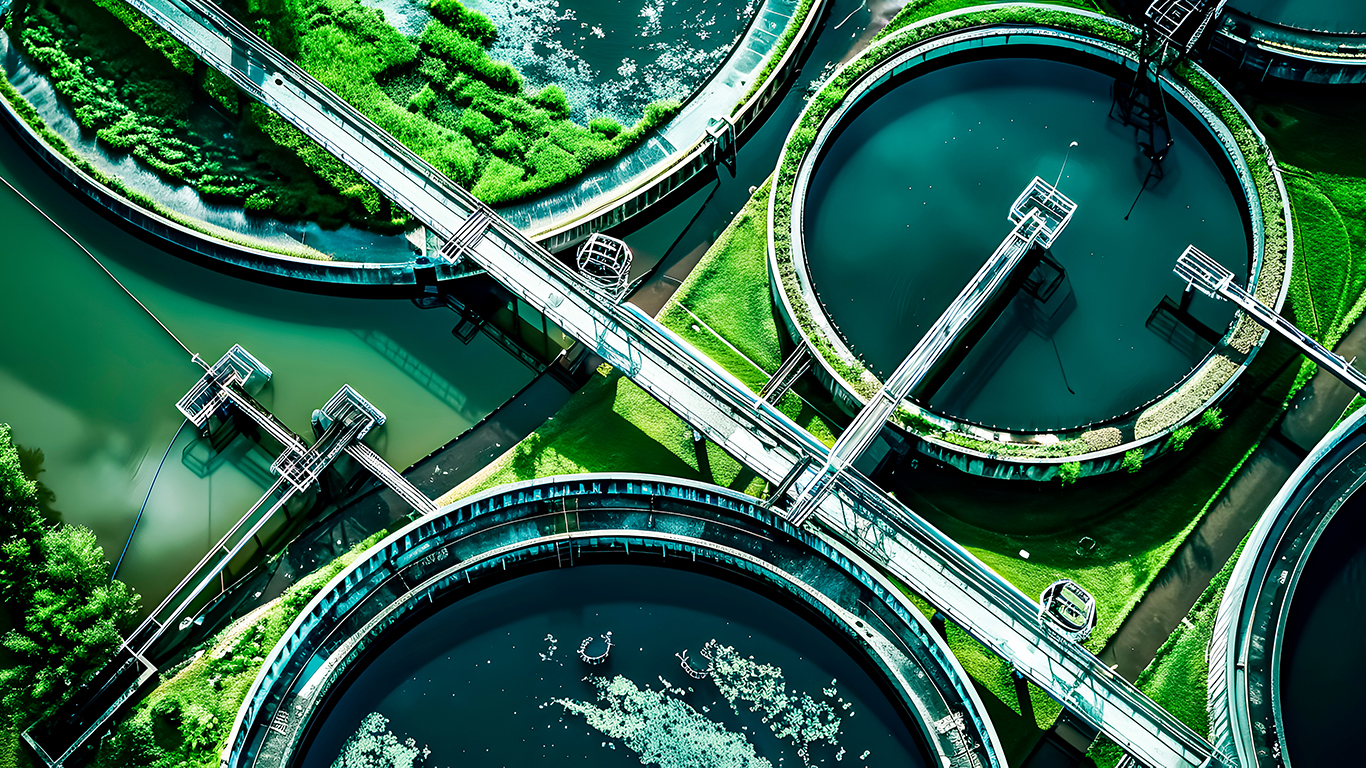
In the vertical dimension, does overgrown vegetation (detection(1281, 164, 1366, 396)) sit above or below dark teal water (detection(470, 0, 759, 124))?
above

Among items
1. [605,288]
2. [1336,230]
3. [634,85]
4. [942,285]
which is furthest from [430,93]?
[1336,230]

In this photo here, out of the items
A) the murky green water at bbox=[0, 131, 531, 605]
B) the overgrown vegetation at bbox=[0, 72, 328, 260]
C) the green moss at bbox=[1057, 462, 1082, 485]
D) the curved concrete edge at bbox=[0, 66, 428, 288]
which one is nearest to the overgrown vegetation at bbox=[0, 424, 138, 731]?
the murky green water at bbox=[0, 131, 531, 605]

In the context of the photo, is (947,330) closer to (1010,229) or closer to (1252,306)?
(1010,229)

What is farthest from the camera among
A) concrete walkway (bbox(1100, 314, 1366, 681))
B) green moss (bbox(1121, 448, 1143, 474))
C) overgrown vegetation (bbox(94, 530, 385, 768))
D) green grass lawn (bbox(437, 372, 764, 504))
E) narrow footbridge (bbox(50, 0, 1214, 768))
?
green grass lawn (bbox(437, 372, 764, 504))

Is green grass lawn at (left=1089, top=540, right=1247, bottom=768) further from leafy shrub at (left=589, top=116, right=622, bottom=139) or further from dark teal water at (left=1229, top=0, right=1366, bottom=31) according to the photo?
leafy shrub at (left=589, top=116, right=622, bottom=139)

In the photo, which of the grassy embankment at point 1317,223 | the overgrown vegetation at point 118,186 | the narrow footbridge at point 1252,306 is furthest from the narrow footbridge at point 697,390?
the narrow footbridge at point 1252,306

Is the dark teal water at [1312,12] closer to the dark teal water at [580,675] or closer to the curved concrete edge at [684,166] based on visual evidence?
the curved concrete edge at [684,166]

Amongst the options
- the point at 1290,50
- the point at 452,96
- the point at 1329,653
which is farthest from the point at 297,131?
the point at 1329,653
